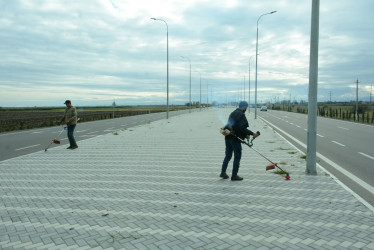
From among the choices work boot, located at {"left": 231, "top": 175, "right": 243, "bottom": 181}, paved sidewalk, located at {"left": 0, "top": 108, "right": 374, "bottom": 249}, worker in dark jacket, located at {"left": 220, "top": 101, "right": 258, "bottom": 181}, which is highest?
worker in dark jacket, located at {"left": 220, "top": 101, "right": 258, "bottom": 181}

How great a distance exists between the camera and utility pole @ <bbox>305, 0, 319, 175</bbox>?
7359 millimetres

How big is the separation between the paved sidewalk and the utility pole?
0.41 metres

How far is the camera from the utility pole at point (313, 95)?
736 cm

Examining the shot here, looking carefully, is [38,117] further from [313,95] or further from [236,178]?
[313,95]

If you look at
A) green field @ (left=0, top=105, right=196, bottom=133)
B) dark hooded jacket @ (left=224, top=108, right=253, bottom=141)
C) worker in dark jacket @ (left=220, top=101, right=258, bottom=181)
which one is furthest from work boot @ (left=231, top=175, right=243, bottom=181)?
green field @ (left=0, top=105, right=196, bottom=133)

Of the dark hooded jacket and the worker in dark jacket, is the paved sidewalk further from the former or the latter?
the dark hooded jacket

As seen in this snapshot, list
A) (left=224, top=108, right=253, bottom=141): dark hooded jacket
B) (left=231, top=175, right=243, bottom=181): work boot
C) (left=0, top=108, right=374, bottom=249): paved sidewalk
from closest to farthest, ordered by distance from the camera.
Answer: (left=0, top=108, right=374, bottom=249): paved sidewalk, (left=224, top=108, right=253, bottom=141): dark hooded jacket, (left=231, top=175, right=243, bottom=181): work boot

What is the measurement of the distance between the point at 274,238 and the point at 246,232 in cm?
36

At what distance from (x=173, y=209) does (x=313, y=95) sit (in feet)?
15.0

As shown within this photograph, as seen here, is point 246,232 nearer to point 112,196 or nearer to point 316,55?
point 112,196

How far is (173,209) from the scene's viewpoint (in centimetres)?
496

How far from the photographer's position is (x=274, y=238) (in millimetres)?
3875

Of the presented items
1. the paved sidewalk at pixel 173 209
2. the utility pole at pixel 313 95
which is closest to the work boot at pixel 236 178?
the paved sidewalk at pixel 173 209

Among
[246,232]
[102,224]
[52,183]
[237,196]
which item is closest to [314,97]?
[237,196]
